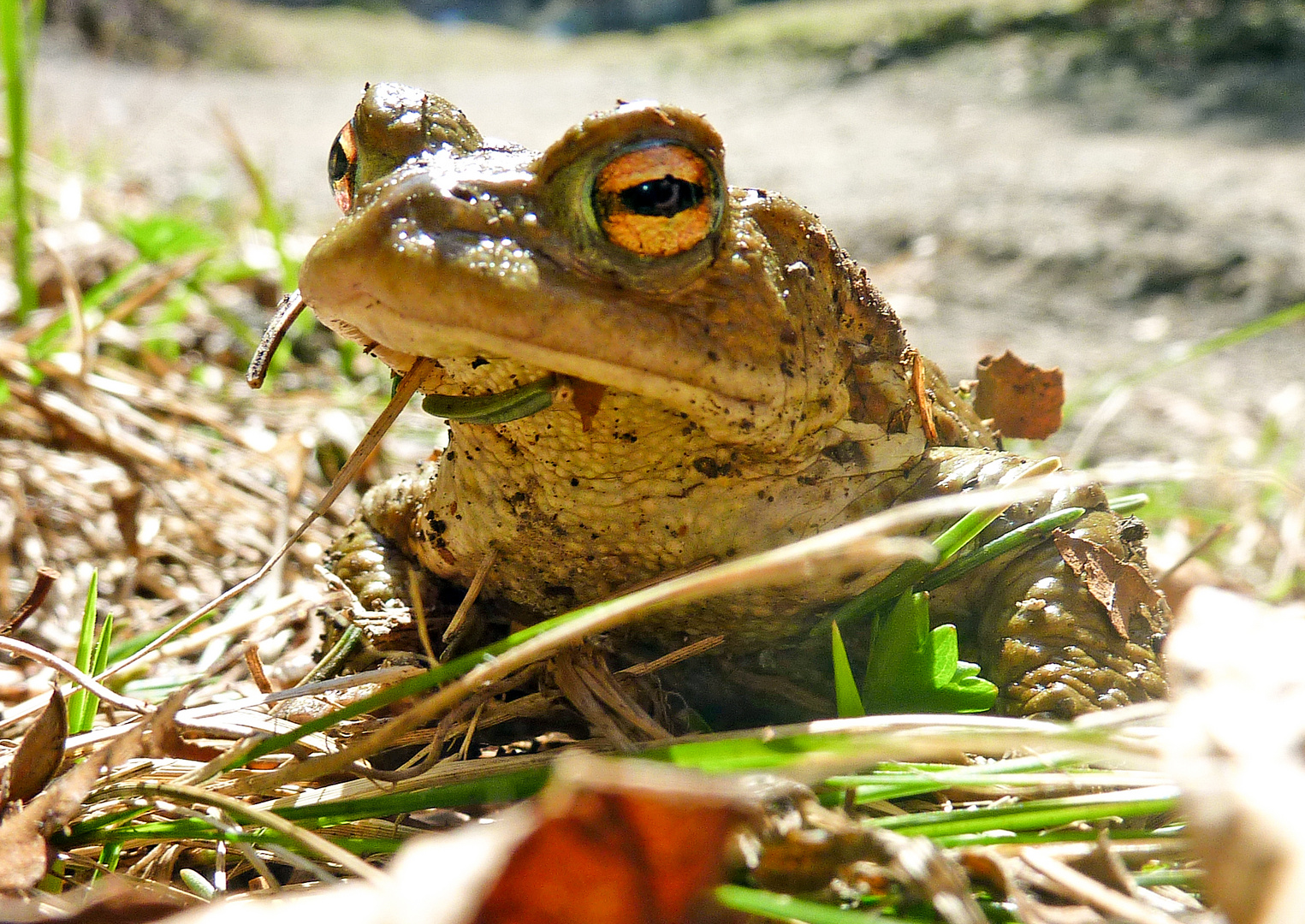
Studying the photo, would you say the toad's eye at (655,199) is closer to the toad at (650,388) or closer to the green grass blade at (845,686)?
the toad at (650,388)

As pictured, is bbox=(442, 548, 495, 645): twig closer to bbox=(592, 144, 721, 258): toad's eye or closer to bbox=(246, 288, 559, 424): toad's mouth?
bbox=(246, 288, 559, 424): toad's mouth

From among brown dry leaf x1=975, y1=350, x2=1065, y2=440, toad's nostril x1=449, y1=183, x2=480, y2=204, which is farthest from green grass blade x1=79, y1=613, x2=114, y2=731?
brown dry leaf x1=975, y1=350, x2=1065, y2=440

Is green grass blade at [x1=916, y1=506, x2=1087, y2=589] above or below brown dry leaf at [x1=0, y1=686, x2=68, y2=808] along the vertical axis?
above

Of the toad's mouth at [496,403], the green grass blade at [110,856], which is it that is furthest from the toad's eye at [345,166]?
the green grass blade at [110,856]

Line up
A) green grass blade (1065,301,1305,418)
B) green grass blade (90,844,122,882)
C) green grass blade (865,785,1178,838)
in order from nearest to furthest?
green grass blade (865,785,1178,838)
green grass blade (90,844,122,882)
green grass blade (1065,301,1305,418)

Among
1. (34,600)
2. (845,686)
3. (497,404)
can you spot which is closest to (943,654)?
(845,686)

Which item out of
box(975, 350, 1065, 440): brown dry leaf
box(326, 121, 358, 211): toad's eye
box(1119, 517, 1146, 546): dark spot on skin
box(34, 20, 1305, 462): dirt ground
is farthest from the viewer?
box(34, 20, 1305, 462): dirt ground
